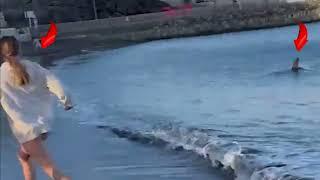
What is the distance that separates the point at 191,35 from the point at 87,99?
1743 inches

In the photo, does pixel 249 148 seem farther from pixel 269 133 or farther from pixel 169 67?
pixel 169 67

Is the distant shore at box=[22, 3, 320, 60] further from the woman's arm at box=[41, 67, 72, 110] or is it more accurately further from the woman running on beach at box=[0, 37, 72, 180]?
the woman's arm at box=[41, 67, 72, 110]

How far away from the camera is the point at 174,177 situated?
7547 mm

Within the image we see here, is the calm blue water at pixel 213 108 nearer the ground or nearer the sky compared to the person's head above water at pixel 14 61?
nearer the ground

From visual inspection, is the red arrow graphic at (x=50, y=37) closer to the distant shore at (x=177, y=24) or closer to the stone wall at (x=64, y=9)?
the distant shore at (x=177, y=24)

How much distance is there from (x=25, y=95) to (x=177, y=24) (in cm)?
5771

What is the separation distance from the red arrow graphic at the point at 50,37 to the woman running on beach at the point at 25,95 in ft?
152

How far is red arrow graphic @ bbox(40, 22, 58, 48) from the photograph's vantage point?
174 feet

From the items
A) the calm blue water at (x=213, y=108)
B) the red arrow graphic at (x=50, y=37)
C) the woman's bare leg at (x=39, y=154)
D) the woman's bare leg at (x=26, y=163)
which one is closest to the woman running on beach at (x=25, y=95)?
the woman's bare leg at (x=39, y=154)

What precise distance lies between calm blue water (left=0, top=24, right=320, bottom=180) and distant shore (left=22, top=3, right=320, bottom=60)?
2036 centimetres

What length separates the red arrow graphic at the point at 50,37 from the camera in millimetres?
53094

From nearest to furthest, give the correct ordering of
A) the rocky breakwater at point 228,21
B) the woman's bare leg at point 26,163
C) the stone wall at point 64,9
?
the woman's bare leg at point 26,163 → the rocky breakwater at point 228,21 → the stone wall at point 64,9

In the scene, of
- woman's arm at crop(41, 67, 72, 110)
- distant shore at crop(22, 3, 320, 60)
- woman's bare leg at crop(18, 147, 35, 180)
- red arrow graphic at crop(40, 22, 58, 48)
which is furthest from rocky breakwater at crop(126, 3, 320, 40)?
woman's arm at crop(41, 67, 72, 110)

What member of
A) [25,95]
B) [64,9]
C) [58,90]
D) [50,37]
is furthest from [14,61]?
[64,9]
